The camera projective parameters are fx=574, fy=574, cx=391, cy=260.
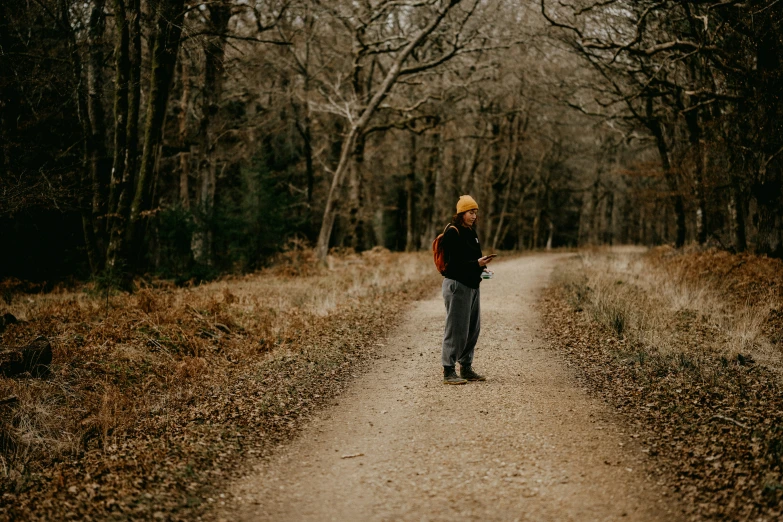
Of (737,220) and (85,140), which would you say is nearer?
(85,140)

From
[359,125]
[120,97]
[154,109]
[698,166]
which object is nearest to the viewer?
[120,97]

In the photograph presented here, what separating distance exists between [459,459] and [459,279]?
2.67 meters

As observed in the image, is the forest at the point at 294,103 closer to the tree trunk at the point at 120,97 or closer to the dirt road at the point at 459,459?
the tree trunk at the point at 120,97

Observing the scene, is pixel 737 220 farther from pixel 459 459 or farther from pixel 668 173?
pixel 459 459

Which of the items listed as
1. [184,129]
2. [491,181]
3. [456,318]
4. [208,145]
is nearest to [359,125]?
[208,145]

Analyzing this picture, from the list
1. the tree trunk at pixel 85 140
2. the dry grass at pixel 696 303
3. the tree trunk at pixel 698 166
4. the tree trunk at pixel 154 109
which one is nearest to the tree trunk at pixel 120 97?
the tree trunk at pixel 154 109

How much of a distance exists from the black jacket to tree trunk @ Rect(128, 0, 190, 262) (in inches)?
334

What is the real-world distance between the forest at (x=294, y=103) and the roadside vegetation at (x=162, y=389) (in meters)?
2.74

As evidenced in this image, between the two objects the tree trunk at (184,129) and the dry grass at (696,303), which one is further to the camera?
the tree trunk at (184,129)

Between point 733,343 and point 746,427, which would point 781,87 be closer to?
point 733,343

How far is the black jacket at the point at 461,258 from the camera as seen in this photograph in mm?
7215

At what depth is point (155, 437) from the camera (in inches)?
225

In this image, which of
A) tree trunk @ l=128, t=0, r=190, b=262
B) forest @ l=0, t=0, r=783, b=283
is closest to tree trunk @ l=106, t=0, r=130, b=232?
forest @ l=0, t=0, r=783, b=283

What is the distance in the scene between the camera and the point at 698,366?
756cm
